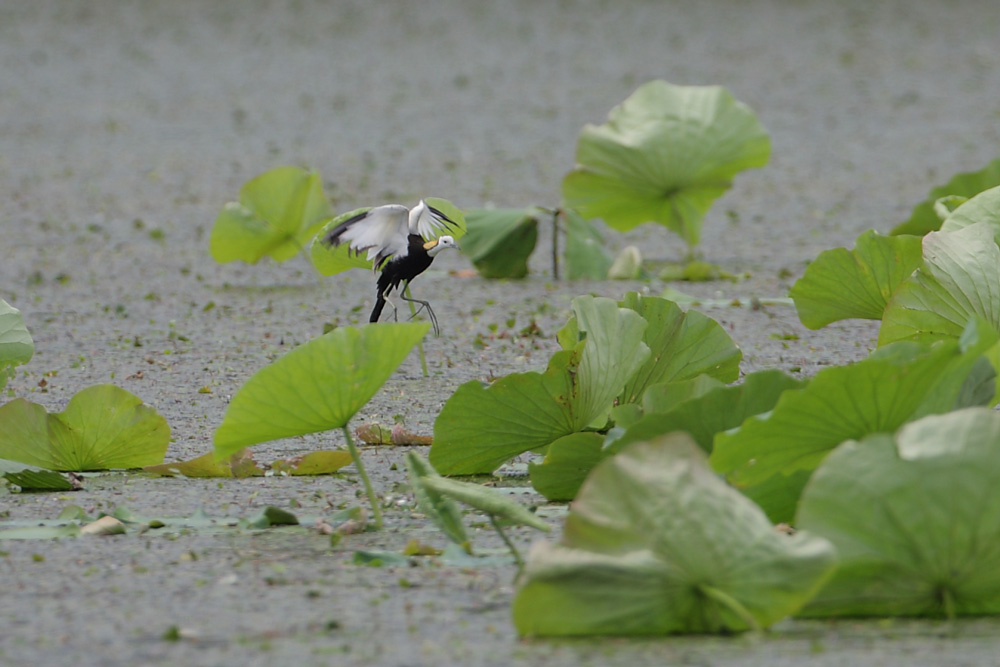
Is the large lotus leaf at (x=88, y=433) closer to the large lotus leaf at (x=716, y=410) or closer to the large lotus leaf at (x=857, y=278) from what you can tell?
the large lotus leaf at (x=716, y=410)

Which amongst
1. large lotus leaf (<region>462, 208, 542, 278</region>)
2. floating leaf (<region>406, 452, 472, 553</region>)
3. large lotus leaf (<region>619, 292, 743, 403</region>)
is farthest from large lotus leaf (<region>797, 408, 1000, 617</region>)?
large lotus leaf (<region>462, 208, 542, 278</region>)

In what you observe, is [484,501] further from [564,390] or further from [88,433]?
[88,433]

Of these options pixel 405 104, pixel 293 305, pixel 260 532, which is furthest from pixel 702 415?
pixel 405 104

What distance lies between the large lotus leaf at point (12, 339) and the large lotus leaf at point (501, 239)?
1815 mm

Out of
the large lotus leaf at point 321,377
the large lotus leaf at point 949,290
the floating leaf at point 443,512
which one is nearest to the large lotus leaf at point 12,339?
the large lotus leaf at point 321,377

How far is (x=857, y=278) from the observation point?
6.77 ft

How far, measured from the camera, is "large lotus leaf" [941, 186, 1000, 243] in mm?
2025

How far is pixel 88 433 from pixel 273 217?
1638 mm

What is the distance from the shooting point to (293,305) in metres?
3.52

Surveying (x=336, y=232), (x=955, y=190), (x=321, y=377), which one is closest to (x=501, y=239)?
(x=955, y=190)

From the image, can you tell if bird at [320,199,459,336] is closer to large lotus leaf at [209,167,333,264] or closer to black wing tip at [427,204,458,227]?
black wing tip at [427,204,458,227]

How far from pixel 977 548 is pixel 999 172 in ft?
6.69

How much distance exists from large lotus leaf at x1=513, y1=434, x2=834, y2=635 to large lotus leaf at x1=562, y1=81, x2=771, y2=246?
2354mm

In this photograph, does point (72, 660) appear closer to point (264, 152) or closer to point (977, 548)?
point (977, 548)
